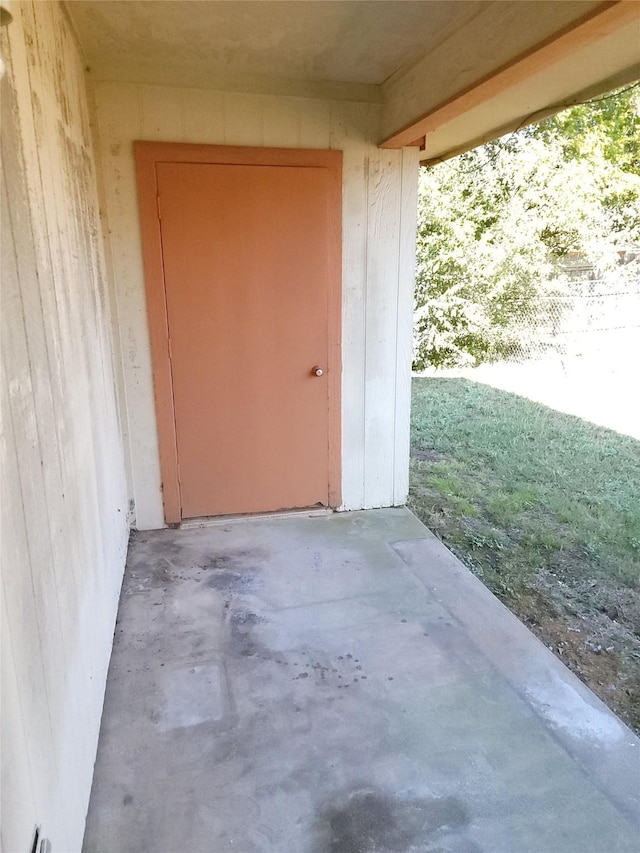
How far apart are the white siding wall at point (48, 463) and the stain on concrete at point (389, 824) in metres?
0.69

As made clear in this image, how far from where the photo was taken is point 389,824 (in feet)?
5.28

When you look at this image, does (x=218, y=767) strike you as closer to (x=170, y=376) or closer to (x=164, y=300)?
(x=170, y=376)

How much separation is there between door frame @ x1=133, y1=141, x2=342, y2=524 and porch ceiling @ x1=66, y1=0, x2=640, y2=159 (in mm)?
322

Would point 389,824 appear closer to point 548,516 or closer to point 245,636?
point 245,636

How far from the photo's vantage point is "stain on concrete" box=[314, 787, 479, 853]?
154 centimetres

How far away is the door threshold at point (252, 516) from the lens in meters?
3.52

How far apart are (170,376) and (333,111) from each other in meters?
1.78

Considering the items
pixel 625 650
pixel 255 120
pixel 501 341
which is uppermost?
pixel 255 120

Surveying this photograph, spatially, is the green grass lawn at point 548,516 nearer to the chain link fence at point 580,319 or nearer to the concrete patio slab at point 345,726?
the concrete patio slab at point 345,726

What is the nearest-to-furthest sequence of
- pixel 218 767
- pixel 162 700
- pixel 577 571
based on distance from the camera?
1. pixel 218 767
2. pixel 162 700
3. pixel 577 571

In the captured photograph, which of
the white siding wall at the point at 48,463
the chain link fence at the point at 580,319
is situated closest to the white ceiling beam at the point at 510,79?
the white siding wall at the point at 48,463

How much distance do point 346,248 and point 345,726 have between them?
99.7 inches

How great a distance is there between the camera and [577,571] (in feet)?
10.1

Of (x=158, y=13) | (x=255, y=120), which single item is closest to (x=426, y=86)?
(x=255, y=120)
